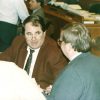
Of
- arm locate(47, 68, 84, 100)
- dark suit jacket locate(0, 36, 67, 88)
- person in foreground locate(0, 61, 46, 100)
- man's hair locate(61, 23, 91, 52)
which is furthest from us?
dark suit jacket locate(0, 36, 67, 88)

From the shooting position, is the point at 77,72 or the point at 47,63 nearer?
the point at 77,72

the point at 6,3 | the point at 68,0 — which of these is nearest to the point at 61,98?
the point at 6,3

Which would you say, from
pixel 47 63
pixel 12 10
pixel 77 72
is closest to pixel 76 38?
pixel 77 72

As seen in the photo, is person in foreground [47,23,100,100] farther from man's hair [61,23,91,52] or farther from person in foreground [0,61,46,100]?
person in foreground [0,61,46,100]

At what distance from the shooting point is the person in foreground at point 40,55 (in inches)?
104

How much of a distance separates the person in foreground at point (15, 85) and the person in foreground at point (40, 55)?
1195 mm

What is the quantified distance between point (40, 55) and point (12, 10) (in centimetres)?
203

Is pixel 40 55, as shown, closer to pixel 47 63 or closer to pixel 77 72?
pixel 47 63

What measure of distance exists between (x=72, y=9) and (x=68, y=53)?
2050 mm

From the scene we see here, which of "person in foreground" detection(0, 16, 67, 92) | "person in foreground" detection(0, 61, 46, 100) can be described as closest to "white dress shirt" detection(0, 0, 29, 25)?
"person in foreground" detection(0, 16, 67, 92)

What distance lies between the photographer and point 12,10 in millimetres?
4594

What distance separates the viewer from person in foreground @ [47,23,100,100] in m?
1.82

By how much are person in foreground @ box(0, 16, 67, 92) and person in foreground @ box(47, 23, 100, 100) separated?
1.99 ft

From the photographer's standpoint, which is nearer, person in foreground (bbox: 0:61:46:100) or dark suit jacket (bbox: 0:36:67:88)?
person in foreground (bbox: 0:61:46:100)
